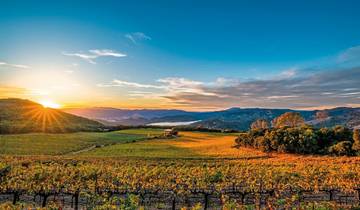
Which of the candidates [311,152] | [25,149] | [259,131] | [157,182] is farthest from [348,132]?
[25,149]

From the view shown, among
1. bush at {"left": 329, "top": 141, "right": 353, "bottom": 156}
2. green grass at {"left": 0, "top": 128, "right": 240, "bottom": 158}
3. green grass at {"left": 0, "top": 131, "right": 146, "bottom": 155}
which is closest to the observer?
green grass at {"left": 0, "top": 128, "right": 240, "bottom": 158}

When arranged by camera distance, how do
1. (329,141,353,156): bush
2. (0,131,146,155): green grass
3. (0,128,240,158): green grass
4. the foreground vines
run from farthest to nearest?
(329,141,353,156): bush → (0,131,146,155): green grass → (0,128,240,158): green grass → the foreground vines

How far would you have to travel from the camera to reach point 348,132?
84500 millimetres

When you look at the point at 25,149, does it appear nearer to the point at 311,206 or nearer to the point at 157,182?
the point at 157,182

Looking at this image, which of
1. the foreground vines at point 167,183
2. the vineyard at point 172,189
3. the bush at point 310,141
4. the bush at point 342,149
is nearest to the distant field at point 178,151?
the bush at point 310,141

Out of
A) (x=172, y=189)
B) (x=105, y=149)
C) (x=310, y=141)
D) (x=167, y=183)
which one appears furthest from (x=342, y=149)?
(x=105, y=149)

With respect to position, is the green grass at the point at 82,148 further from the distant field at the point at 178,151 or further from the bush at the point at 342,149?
the bush at the point at 342,149

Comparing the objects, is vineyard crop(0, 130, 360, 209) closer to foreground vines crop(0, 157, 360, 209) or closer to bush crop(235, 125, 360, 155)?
foreground vines crop(0, 157, 360, 209)

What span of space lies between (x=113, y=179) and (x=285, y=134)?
5787cm

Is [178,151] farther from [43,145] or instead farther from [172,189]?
[172,189]

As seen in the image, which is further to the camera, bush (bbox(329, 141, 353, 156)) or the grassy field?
bush (bbox(329, 141, 353, 156))

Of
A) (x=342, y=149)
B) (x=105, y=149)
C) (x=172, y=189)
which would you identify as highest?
(x=342, y=149)

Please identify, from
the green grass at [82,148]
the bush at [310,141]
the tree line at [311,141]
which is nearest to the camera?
the green grass at [82,148]

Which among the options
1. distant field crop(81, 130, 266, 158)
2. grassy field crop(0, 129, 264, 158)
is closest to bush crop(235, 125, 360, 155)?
distant field crop(81, 130, 266, 158)
